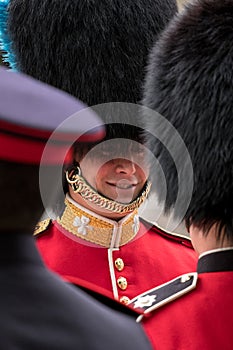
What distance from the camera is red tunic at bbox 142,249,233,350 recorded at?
5.54 feet

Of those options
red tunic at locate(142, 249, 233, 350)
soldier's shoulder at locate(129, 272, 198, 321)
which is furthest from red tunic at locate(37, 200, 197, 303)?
red tunic at locate(142, 249, 233, 350)

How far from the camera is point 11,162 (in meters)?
0.98

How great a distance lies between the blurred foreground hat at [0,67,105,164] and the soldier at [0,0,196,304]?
1.28 m

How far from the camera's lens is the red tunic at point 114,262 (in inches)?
95.0

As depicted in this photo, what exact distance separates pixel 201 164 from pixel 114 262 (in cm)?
69

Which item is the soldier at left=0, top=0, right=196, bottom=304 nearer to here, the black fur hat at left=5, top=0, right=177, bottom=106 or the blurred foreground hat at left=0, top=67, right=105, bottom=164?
the black fur hat at left=5, top=0, right=177, bottom=106

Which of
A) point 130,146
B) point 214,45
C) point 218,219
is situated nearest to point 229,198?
point 218,219

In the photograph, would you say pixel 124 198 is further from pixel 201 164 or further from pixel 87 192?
pixel 201 164

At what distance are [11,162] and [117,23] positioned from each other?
5.00 feet

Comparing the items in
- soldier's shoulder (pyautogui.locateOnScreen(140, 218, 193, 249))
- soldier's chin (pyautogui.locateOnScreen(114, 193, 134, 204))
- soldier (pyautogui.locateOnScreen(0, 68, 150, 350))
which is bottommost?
soldier's shoulder (pyautogui.locateOnScreen(140, 218, 193, 249))

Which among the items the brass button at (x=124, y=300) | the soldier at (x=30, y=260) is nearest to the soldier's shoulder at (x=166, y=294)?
the brass button at (x=124, y=300)

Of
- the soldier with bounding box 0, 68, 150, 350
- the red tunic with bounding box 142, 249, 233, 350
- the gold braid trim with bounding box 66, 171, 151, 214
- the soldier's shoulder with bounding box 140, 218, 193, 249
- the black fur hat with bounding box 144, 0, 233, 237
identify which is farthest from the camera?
the soldier's shoulder with bounding box 140, 218, 193, 249

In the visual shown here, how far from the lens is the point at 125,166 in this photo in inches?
93.9

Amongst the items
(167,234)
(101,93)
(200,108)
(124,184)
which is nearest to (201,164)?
(200,108)
